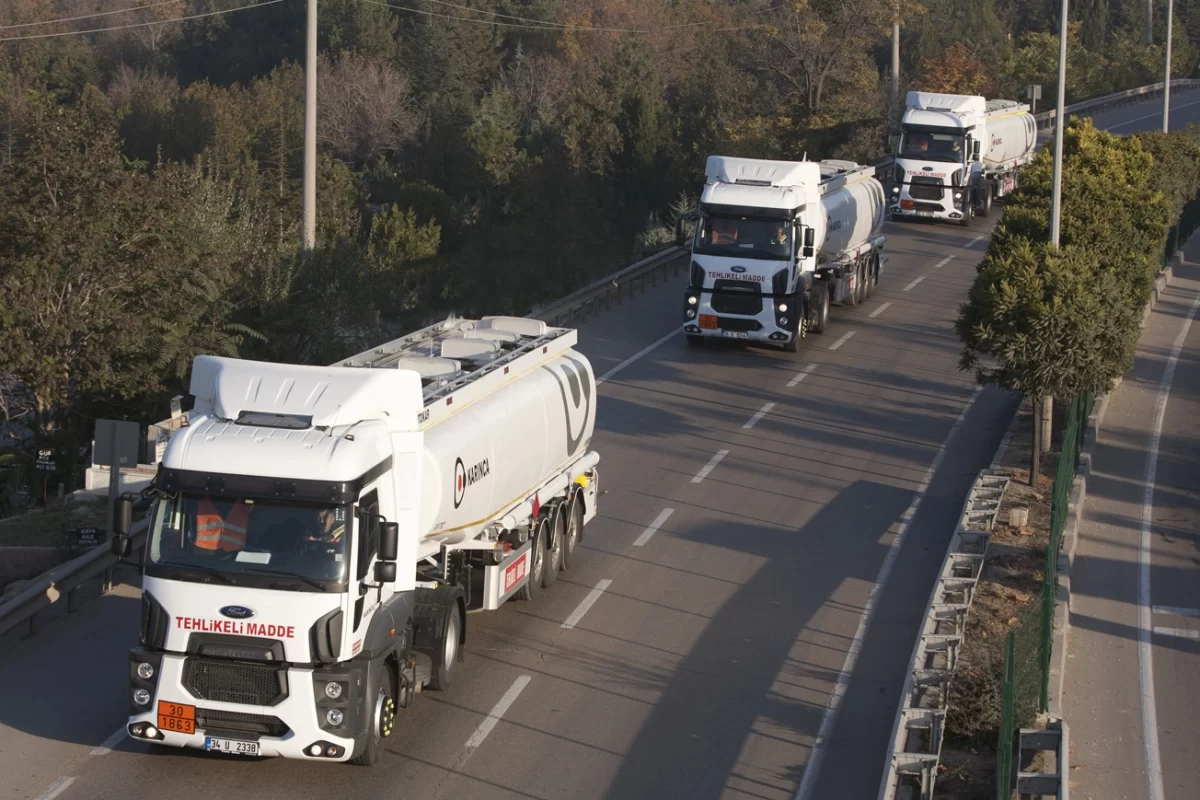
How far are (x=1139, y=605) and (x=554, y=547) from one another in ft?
24.1

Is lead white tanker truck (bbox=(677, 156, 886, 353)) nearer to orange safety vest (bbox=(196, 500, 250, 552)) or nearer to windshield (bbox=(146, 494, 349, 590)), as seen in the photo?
windshield (bbox=(146, 494, 349, 590))

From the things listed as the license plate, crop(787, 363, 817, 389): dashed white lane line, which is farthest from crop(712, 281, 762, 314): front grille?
the license plate

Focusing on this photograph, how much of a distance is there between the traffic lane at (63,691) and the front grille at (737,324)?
15771 mm

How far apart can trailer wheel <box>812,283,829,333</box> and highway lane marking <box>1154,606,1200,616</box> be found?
14.2 meters

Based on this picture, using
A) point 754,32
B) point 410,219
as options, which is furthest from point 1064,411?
point 754,32

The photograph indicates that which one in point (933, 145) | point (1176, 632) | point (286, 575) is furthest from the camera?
point (933, 145)

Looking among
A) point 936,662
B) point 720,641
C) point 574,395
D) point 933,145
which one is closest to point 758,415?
point 574,395

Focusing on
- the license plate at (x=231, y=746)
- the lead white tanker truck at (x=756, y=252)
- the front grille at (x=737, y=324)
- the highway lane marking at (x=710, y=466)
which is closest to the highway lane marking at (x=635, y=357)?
the lead white tanker truck at (x=756, y=252)

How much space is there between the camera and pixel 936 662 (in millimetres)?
15219

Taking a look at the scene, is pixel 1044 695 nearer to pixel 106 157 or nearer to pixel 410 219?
pixel 106 157

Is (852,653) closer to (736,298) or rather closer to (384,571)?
(384,571)

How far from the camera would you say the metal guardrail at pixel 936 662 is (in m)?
12.3

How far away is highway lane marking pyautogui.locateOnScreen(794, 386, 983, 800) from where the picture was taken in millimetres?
13328

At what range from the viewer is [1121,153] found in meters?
33.2
